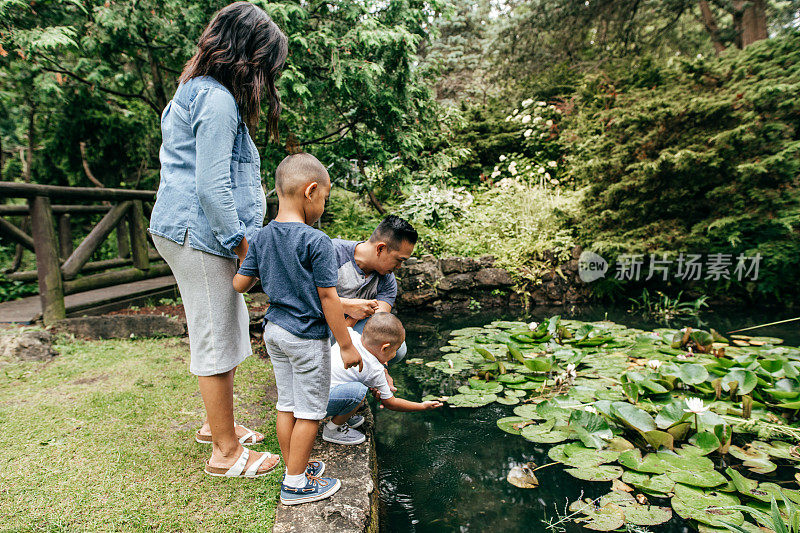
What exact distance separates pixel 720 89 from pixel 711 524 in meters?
5.49

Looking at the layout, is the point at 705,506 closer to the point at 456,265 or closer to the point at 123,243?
the point at 456,265

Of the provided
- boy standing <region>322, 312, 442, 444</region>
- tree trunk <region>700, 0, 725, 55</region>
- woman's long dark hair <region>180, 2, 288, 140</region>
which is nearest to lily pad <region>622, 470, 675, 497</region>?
boy standing <region>322, 312, 442, 444</region>

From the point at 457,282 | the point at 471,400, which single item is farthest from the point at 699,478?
the point at 457,282

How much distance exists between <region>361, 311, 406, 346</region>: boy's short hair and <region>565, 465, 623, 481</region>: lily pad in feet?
3.20

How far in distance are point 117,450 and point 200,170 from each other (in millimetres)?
1223

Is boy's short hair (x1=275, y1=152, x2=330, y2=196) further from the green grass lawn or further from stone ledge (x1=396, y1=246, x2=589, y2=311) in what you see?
stone ledge (x1=396, y1=246, x2=589, y2=311)

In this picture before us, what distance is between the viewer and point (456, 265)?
5.65 metres

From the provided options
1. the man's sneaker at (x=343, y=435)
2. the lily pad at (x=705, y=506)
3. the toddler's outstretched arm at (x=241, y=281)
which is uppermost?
the toddler's outstretched arm at (x=241, y=281)

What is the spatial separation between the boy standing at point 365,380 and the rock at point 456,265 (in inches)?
148

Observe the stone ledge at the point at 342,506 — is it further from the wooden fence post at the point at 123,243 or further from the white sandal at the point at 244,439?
the wooden fence post at the point at 123,243

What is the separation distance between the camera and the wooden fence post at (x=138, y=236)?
3.82 m

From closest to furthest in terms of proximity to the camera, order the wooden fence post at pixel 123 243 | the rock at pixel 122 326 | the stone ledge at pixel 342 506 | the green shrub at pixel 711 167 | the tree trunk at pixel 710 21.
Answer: the stone ledge at pixel 342 506 → the rock at pixel 122 326 → the wooden fence post at pixel 123 243 → the green shrub at pixel 711 167 → the tree trunk at pixel 710 21

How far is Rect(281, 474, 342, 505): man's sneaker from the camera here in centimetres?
143

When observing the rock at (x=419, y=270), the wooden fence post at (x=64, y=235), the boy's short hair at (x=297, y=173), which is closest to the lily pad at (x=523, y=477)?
the boy's short hair at (x=297, y=173)
